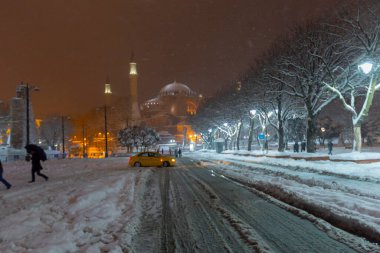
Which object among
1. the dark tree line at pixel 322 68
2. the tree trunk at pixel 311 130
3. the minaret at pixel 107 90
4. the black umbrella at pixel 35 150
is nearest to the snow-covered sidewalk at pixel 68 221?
the black umbrella at pixel 35 150

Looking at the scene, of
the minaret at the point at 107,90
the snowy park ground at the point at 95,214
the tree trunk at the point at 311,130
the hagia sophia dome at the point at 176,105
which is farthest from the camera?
the hagia sophia dome at the point at 176,105

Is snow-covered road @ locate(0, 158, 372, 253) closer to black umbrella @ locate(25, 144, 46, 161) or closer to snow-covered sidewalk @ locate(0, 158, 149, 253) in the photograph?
snow-covered sidewalk @ locate(0, 158, 149, 253)

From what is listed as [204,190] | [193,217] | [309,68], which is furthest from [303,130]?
[193,217]

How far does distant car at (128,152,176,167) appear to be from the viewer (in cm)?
3303

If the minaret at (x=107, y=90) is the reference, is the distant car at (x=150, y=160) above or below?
below

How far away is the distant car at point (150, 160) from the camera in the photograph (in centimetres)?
3303

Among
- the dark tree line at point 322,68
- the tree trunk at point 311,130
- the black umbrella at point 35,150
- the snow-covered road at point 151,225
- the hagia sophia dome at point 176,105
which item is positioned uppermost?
the hagia sophia dome at point 176,105

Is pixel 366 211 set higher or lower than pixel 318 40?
lower

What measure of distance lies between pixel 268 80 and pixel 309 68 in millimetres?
9325

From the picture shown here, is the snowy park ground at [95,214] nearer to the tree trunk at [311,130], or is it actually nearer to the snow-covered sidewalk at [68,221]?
the snow-covered sidewalk at [68,221]

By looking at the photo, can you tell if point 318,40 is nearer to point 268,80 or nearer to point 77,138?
point 268,80

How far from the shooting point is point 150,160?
33312 millimetres

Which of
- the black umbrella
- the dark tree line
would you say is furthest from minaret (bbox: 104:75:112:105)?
the black umbrella

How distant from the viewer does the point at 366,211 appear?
896 centimetres
